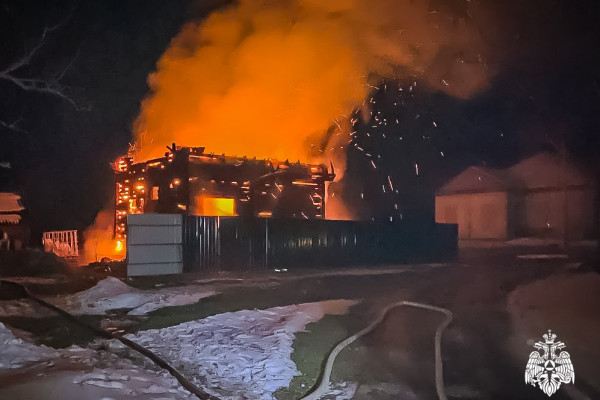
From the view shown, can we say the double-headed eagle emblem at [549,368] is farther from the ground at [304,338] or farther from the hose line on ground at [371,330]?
the hose line on ground at [371,330]

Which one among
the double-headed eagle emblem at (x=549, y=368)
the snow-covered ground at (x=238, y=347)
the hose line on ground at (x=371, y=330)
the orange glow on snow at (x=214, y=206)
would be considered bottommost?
the double-headed eagle emblem at (x=549, y=368)

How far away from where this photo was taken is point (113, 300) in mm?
12336

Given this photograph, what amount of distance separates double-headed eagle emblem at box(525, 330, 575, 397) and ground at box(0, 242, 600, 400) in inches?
4.4

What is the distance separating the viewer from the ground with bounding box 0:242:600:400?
6.14 meters

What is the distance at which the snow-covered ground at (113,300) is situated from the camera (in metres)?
11.6

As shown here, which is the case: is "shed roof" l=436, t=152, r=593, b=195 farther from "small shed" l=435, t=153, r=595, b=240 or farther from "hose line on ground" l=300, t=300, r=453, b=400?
"hose line on ground" l=300, t=300, r=453, b=400

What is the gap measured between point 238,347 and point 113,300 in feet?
18.0

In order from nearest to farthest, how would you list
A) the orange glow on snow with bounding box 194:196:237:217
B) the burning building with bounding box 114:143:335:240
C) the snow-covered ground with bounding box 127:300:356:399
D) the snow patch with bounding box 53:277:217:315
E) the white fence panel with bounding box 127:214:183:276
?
the snow-covered ground with bounding box 127:300:356:399, the snow patch with bounding box 53:277:217:315, the white fence panel with bounding box 127:214:183:276, the burning building with bounding box 114:143:335:240, the orange glow on snow with bounding box 194:196:237:217

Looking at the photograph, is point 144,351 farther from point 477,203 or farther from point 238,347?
point 477,203

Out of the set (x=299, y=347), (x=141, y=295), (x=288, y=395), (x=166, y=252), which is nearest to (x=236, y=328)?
(x=299, y=347)

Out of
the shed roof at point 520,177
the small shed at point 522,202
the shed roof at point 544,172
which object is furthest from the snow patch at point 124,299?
the shed roof at point 544,172

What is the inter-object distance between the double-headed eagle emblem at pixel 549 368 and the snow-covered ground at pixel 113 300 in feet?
25.5

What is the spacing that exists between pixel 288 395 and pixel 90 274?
14.8 meters

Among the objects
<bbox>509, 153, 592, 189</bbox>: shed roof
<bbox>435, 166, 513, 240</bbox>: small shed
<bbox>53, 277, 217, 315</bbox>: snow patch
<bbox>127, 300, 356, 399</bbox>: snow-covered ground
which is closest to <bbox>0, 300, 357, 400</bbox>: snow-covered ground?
<bbox>127, 300, 356, 399</bbox>: snow-covered ground
